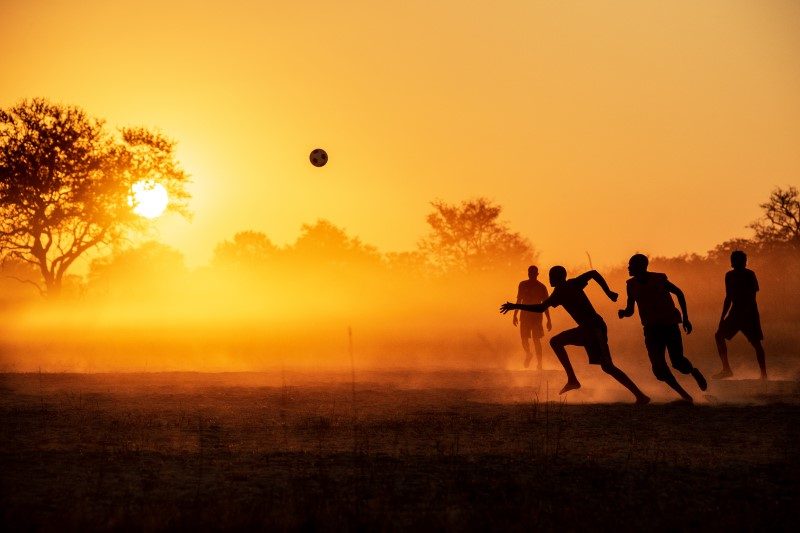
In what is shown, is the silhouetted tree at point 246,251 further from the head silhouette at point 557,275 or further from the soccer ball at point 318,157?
the head silhouette at point 557,275

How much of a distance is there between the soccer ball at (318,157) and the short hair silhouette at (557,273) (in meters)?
16.4

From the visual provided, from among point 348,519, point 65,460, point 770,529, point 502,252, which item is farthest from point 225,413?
point 502,252

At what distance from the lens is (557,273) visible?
12.9 metres

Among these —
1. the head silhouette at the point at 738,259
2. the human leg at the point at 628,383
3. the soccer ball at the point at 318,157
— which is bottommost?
the human leg at the point at 628,383

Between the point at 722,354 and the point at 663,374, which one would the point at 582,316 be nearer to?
the point at 663,374

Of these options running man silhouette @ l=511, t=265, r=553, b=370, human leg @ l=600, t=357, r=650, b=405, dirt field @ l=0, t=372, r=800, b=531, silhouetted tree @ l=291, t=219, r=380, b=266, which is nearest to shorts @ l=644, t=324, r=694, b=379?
human leg @ l=600, t=357, r=650, b=405

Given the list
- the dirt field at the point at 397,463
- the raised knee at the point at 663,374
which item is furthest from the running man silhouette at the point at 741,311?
the raised knee at the point at 663,374

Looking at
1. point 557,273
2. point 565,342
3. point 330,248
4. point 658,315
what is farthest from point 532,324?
point 330,248

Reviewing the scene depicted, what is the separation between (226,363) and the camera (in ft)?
78.0

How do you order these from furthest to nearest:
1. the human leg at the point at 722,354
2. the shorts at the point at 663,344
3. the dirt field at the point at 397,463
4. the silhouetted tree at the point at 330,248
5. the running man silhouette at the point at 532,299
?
the silhouetted tree at the point at 330,248
the running man silhouette at the point at 532,299
the human leg at the point at 722,354
the shorts at the point at 663,344
the dirt field at the point at 397,463

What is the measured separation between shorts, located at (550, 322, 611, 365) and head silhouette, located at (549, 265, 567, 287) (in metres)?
0.69

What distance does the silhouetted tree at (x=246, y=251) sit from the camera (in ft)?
351

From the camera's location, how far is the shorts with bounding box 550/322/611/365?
12750mm

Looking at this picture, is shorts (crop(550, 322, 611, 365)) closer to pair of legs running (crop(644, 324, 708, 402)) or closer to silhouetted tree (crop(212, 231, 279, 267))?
pair of legs running (crop(644, 324, 708, 402))
